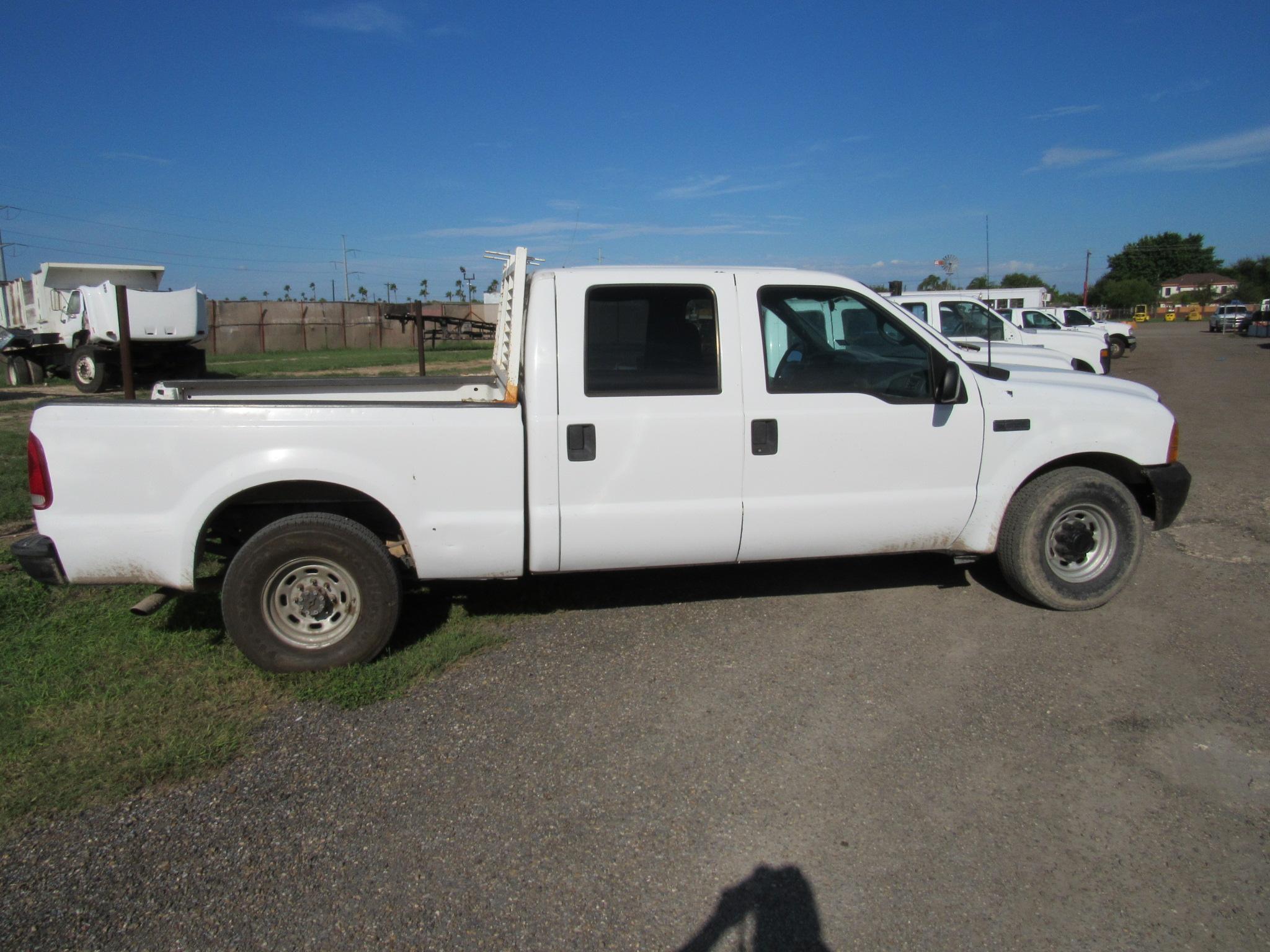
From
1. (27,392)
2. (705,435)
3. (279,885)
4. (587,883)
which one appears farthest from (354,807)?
(27,392)

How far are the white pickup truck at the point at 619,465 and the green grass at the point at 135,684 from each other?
24cm

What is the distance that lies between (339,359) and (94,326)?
10.9m

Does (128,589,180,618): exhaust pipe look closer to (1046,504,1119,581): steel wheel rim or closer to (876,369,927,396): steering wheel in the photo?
(876,369,927,396): steering wheel

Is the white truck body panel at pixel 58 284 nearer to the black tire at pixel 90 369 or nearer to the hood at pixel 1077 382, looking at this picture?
the black tire at pixel 90 369

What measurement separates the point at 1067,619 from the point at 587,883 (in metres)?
3.43

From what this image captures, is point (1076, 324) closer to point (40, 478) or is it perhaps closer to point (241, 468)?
point (241, 468)

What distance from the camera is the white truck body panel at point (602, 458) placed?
163 inches

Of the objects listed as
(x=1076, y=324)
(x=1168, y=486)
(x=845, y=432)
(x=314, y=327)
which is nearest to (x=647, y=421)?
(x=845, y=432)

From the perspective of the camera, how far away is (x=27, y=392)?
20688 millimetres

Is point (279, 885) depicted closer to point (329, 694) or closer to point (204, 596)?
point (329, 694)

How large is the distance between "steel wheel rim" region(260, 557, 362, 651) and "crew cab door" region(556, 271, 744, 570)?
1.06m

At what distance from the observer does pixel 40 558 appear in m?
4.10

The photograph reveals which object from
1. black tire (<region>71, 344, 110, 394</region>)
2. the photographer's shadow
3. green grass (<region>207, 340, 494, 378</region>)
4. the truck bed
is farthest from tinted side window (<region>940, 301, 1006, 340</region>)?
black tire (<region>71, 344, 110, 394</region>)

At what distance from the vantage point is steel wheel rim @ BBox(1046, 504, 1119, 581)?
513 centimetres
